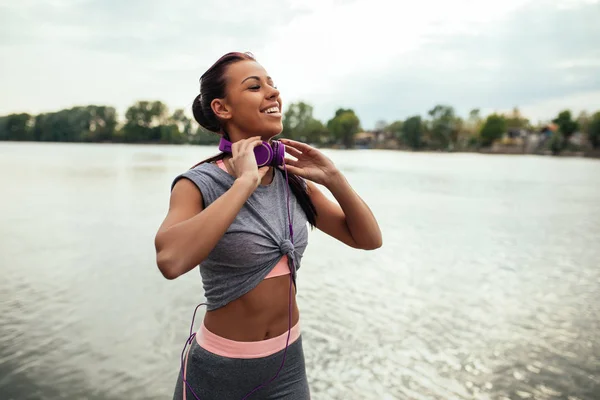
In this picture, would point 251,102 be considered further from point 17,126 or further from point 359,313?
point 17,126

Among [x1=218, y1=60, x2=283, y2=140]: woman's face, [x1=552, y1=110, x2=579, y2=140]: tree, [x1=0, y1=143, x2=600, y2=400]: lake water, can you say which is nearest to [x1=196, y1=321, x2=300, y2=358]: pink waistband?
[x1=218, y1=60, x2=283, y2=140]: woman's face

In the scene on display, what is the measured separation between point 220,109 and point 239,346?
90 cm

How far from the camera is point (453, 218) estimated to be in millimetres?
14164

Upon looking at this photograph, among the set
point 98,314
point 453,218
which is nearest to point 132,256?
point 98,314

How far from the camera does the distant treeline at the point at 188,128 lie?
5000 inches

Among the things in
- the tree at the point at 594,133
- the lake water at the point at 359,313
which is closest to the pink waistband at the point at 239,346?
the lake water at the point at 359,313

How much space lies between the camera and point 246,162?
1633 millimetres

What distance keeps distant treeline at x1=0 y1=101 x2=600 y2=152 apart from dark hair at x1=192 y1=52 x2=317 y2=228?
403 ft

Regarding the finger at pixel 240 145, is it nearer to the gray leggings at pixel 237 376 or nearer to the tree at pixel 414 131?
the gray leggings at pixel 237 376

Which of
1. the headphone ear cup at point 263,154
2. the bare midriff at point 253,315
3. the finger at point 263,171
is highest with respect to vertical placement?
the headphone ear cup at point 263,154

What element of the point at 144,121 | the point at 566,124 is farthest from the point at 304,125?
the point at 566,124

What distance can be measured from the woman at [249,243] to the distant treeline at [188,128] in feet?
403

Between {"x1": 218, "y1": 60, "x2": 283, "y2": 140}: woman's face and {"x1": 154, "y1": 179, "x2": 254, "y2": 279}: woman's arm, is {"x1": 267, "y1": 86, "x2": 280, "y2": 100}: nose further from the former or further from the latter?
{"x1": 154, "y1": 179, "x2": 254, "y2": 279}: woman's arm

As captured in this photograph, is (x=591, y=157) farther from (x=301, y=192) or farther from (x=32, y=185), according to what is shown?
(x=301, y=192)
